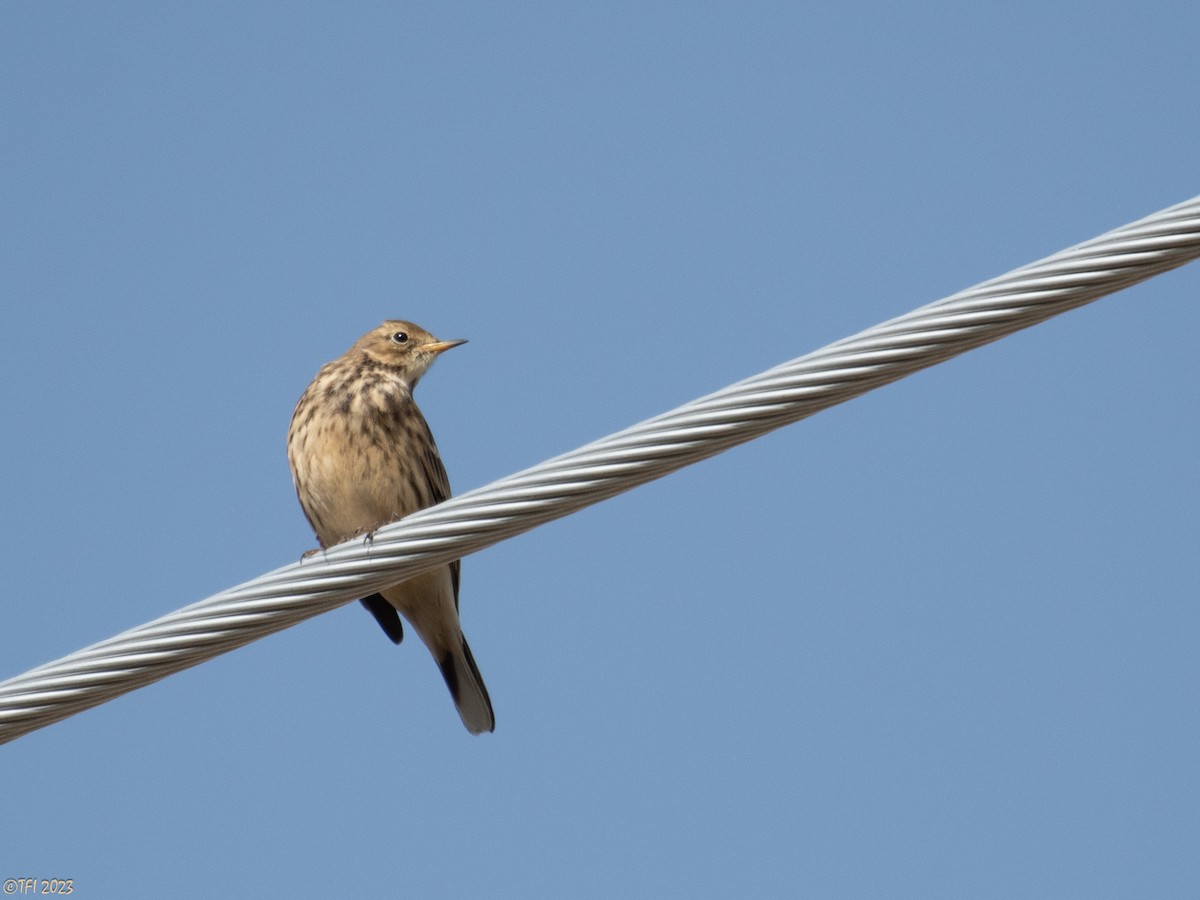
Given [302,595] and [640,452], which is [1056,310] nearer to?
[640,452]

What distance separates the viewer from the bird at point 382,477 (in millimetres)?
9164

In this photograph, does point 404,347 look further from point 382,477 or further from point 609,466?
point 609,466

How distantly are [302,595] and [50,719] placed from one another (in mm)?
938

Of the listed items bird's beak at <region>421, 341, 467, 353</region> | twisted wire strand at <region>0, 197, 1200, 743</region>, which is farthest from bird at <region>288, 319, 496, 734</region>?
twisted wire strand at <region>0, 197, 1200, 743</region>

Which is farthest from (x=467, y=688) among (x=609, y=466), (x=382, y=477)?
(x=609, y=466)

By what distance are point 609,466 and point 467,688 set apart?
5111mm

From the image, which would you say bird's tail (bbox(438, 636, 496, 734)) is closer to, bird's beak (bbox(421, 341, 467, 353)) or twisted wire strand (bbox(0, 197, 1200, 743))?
bird's beak (bbox(421, 341, 467, 353))

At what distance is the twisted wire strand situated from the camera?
4.54 m

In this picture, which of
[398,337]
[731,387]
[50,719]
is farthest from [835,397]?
[398,337]

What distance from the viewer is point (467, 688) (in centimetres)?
966

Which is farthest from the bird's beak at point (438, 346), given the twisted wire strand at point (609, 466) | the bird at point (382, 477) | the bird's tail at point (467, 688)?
the twisted wire strand at point (609, 466)

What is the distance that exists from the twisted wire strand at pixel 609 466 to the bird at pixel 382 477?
389 cm

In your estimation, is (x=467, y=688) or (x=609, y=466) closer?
(x=609, y=466)

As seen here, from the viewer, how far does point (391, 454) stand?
30.2 ft
